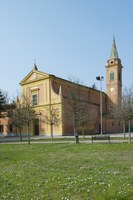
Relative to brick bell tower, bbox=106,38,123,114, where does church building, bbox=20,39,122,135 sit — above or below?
below

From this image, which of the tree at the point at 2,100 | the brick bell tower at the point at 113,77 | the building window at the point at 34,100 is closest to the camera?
the building window at the point at 34,100

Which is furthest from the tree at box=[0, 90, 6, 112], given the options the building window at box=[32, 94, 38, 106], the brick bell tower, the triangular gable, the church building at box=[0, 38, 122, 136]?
the brick bell tower

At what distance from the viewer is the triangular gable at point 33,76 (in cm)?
4772

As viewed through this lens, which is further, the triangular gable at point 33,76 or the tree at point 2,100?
the tree at point 2,100

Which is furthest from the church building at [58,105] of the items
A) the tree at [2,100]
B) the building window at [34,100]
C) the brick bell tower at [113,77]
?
the brick bell tower at [113,77]

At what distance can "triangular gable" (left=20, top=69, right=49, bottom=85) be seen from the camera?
47719 mm

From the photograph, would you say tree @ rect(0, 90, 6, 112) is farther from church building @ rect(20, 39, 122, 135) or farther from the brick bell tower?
the brick bell tower

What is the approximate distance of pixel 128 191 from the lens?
5.82 m

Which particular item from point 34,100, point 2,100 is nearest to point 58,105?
point 34,100

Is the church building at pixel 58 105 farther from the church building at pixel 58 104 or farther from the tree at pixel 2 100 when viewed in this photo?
the tree at pixel 2 100

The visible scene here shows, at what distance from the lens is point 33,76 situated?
49938 mm

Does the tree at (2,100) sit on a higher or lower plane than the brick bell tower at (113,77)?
lower

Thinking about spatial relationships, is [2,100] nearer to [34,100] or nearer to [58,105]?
[34,100]

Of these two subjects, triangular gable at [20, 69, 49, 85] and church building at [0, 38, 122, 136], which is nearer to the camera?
church building at [0, 38, 122, 136]
